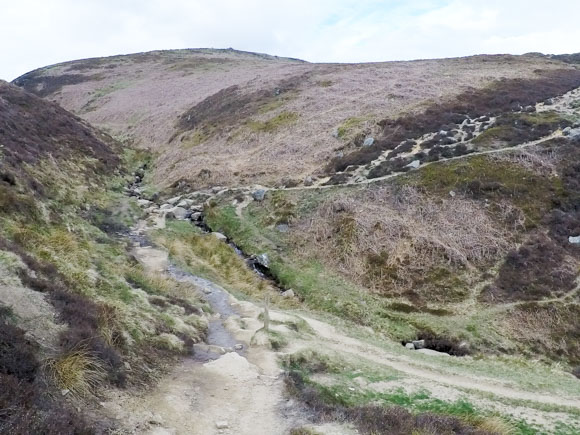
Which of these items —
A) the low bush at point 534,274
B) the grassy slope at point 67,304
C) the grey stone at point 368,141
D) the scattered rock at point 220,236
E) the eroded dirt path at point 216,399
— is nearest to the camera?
the grassy slope at point 67,304

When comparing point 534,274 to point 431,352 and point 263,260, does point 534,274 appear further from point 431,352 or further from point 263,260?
point 263,260

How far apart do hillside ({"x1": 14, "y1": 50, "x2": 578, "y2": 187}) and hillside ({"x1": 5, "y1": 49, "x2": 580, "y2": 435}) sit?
0.52m

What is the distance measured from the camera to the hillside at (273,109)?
181 ft

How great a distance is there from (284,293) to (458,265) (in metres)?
13.0

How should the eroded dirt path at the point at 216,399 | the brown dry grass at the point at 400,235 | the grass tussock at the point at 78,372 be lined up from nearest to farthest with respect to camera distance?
the grass tussock at the point at 78,372 → the eroded dirt path at the point at 216,399 → the brown dry grass at the point at 400,235

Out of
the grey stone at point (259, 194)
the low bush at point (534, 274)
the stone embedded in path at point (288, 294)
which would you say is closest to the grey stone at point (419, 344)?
the low bush at point (534, 274)

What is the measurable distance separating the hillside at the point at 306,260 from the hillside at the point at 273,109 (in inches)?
20.5

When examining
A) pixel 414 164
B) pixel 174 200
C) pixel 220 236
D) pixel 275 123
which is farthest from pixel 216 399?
pixel 275 123

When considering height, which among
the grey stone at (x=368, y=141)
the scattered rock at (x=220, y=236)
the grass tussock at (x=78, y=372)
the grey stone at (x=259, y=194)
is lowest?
the scattered rock at (x=220, y=236)

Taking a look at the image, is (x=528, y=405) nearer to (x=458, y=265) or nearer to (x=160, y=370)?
(x=160, y=370)

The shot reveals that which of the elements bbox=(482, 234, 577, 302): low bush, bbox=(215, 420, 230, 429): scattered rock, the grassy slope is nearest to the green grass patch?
the grassy slope

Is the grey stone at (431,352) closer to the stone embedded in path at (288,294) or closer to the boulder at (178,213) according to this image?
the stone embedded in path at (288,294)

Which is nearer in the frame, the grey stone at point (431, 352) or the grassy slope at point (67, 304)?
the grassy slope at point (67, 304)

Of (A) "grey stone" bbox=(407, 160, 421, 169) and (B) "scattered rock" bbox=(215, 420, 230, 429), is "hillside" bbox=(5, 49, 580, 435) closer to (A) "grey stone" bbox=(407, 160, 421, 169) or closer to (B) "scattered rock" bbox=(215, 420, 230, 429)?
(B) "scattered rock" bbox=(215, 420, 230, 429)
